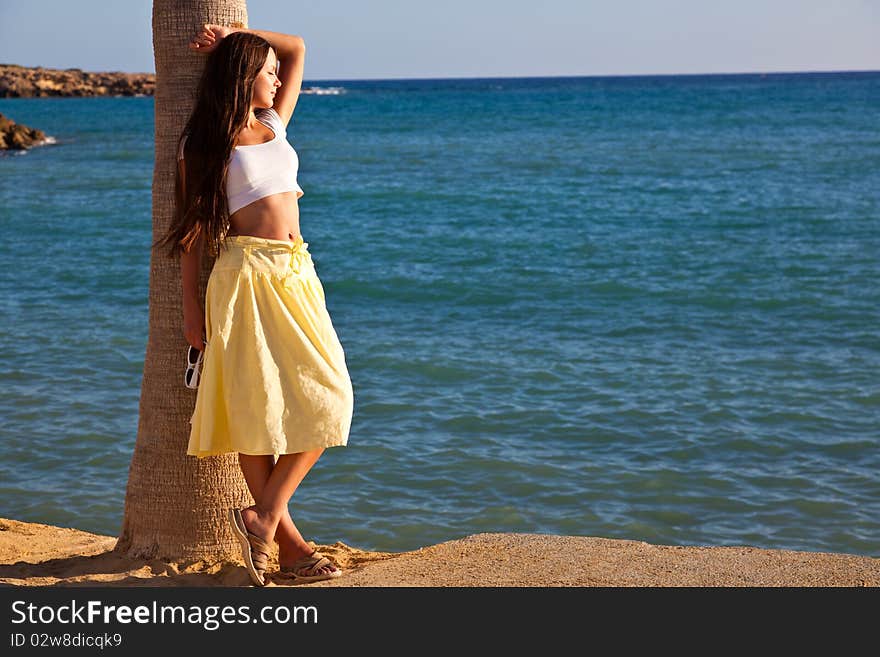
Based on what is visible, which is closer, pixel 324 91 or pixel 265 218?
pixel 265 218

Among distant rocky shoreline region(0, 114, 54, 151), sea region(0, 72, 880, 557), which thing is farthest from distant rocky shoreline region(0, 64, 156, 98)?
sea region(0, 72, 880, 557)

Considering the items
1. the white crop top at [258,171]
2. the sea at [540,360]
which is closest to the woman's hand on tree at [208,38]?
the white crop top at [258,171]

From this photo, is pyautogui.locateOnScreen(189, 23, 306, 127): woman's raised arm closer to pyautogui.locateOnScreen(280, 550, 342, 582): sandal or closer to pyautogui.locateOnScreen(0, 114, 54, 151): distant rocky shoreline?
pyautogui.locateOnScreen(280, 550, 342, 582): sandal

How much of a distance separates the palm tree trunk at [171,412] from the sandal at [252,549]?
1.74 feet

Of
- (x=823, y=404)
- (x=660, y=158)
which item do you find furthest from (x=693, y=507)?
(x=660, y=158)

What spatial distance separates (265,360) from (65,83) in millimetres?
113338

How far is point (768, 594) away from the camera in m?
4.12

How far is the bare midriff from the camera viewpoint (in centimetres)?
444

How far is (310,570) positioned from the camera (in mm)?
4645

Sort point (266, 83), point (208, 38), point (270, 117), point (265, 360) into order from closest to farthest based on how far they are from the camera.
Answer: point (265, 360) → point (266, 83) → point (270, 117) → point (208, 38)

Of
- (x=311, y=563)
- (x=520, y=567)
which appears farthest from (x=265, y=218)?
(x=520, y=567)

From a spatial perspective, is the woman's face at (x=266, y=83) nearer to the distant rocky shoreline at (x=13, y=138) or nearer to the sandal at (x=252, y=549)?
the sandal at (x=252, y=549)

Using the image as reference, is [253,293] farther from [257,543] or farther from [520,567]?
[520,567]

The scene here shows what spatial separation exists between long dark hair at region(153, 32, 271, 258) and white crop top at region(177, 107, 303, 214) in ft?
0.12
